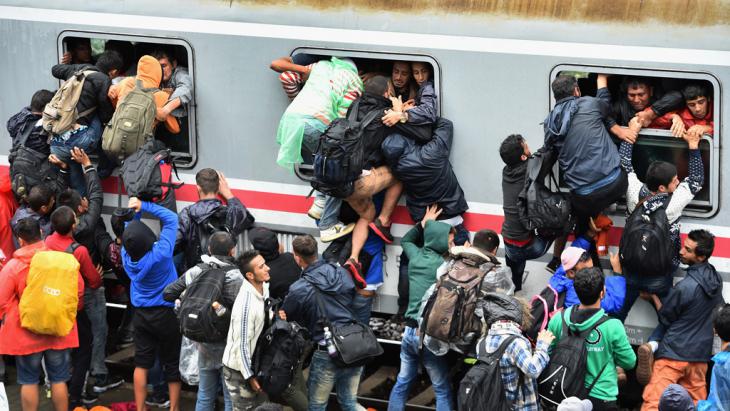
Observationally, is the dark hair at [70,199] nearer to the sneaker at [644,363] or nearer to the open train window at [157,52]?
the open train window at [157,52]

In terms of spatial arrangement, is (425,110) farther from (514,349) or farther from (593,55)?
(514,349)

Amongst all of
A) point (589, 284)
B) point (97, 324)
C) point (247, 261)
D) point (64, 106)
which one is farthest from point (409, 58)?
point (97, 324)

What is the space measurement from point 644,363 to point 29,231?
14.9 feet

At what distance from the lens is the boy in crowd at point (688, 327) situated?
28.4 feet

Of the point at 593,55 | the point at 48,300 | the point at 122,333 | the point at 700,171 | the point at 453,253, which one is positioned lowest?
the point at 122,333

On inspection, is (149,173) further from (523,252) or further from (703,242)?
(703,242)

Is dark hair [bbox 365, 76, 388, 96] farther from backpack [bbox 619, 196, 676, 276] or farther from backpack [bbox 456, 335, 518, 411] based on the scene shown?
backpack [bbox 456, 335, 518, 411]

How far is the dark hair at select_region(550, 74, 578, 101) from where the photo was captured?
347 inches

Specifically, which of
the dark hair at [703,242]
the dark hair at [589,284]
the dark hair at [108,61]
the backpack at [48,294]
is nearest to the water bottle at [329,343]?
the dark hair at [589,284]

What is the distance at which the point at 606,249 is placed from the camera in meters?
9.15

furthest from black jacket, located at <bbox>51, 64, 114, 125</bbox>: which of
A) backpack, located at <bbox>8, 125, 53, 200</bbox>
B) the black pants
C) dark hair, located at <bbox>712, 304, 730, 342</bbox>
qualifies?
dark hair, located at <bbox>712, 304, 730, 342</bbox>

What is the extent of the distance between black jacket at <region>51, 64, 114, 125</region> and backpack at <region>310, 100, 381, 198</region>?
6.99ft

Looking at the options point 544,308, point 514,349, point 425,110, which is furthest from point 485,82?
point 514,349

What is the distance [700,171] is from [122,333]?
528 centimetres
